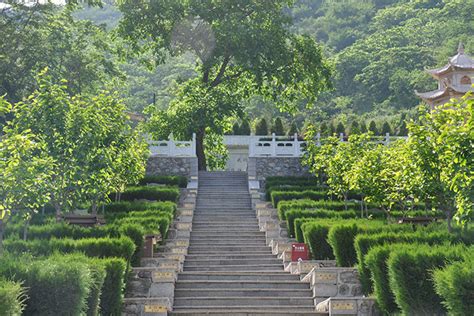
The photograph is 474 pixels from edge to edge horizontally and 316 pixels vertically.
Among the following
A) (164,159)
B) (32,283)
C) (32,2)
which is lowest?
(32,283)

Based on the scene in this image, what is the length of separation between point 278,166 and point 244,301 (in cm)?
1791

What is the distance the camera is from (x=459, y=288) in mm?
8422

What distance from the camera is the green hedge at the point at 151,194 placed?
Result: 24359 mm

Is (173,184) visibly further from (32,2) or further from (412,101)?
(412,101)

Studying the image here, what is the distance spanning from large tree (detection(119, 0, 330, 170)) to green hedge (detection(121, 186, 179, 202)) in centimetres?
665

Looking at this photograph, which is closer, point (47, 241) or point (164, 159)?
point (47, 241)

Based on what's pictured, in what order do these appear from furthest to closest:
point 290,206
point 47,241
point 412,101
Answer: point 412,101, point 290,206, point 47,241

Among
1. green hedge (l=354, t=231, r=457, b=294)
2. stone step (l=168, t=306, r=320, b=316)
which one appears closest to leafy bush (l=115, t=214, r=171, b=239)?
stone step (l=168, t=306, r=320, b=316)

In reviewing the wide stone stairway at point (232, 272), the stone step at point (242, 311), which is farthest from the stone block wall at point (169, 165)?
the stone step at point (242, 311)

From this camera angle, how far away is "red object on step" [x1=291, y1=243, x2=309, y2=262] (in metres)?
16.0

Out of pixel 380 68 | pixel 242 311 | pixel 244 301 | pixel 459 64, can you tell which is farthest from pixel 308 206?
pixel 380 68

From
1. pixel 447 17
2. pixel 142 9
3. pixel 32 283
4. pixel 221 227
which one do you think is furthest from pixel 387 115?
pixel 32 283

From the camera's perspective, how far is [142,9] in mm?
31531

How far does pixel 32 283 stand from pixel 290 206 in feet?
42.2
